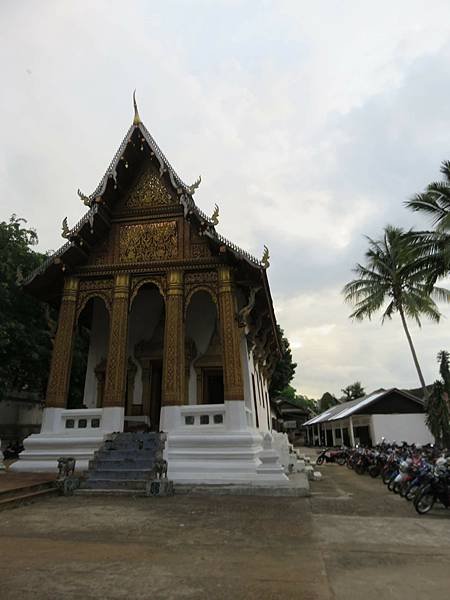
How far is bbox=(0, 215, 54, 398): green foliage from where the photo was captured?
13.3 meters

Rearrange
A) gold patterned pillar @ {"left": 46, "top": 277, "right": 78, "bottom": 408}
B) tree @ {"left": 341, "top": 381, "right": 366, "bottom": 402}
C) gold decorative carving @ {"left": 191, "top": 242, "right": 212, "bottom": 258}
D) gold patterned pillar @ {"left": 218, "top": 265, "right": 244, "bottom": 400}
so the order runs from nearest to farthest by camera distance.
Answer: gold patterned pillar @ {"left": 218, "top": 265, "right": 244, "bottom": 400} < gold patterned pillar @ {"left": 46, "top": 277, "right": 78, "bottom": 408} < gold decorative carving @ {"left": 191, "top": 242, "right": 212, "bottom": 258} < tree @ {"left": 341, "top": 381, "right": 366, "bottom": 402}

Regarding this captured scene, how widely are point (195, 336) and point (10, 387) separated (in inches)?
356

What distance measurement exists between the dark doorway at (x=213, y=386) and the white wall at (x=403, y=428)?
14.8 m

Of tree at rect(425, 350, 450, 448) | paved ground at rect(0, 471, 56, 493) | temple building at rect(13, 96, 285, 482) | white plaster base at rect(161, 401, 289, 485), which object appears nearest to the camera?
paved ground at rect(0, 471, 56, 493)

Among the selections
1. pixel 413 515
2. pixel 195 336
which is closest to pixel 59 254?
pixel 195 336

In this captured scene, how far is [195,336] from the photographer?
38.8ft

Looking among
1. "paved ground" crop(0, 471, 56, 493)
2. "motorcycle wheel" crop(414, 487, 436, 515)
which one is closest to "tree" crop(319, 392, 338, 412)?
"paved ground" crop(0, 471, 56, 493)

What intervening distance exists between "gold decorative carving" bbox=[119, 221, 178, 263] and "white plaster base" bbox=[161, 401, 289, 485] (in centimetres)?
391

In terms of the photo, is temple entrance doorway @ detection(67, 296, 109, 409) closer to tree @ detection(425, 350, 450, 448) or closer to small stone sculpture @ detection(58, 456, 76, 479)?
small stone sculpture @ detection(58, 456, 76, 479)

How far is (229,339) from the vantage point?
9.30 meters

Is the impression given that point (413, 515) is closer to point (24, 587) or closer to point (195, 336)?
point (24, 587)

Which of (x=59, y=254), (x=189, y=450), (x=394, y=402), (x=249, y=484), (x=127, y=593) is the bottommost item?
(x=127, y=593)

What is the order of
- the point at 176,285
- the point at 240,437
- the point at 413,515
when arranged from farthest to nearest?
the point at 176,285
the point at 240,437
the point at 413,515

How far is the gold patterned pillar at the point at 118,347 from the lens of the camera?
30.9 feet
